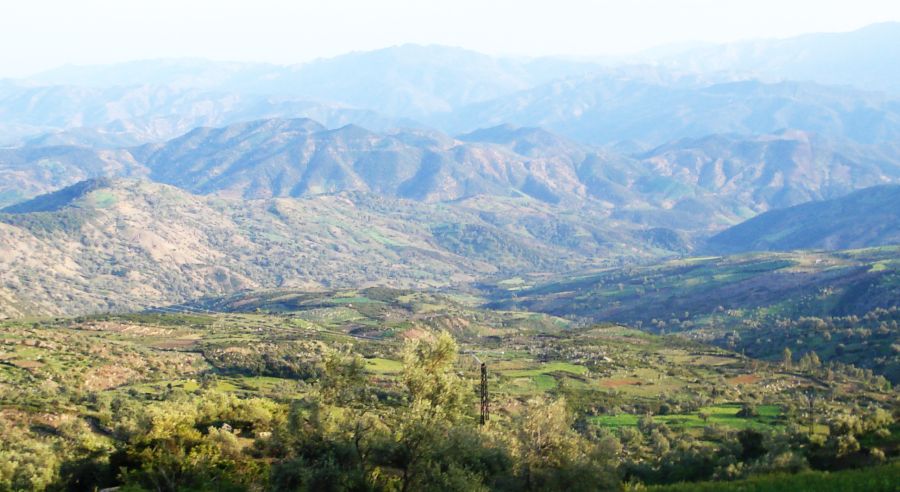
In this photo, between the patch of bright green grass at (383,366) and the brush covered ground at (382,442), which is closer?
the brush covered ground at (382,442)

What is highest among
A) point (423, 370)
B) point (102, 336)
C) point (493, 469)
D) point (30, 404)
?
point (423, 370)

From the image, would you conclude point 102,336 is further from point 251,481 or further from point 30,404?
point 251,481

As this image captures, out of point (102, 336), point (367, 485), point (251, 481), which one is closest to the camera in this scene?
point (367, 485)

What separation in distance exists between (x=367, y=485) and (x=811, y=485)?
25.7m

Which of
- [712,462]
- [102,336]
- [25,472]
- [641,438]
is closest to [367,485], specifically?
[25,472]

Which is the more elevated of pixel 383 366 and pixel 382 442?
pixel 382 442

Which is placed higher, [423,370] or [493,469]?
[423,370]

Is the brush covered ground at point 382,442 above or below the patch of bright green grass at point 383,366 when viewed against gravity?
above

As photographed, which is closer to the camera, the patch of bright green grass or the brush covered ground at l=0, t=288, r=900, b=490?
the brush covered ground at l=0, t=288, r=900, b=490

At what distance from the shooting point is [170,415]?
5547 centimetres

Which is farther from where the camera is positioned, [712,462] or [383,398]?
[383,398]

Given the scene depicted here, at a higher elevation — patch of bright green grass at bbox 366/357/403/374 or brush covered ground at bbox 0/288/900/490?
brush covered ground at bbox 0/288/900/490

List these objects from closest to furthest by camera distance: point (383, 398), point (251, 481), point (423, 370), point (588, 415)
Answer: point (251, 481), point (423, 370), point (383, 398), point (588, 415)

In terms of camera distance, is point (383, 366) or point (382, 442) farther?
point (383, 366)
